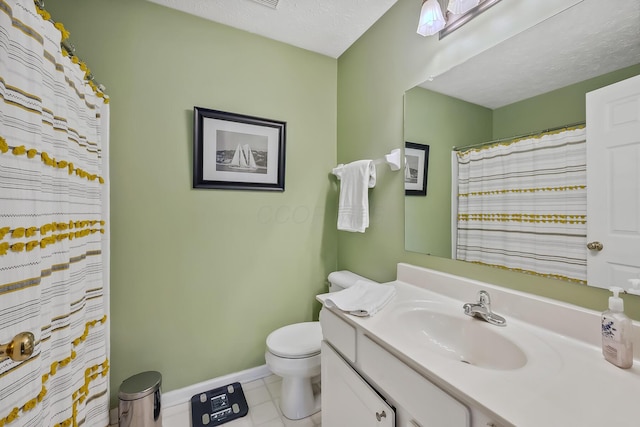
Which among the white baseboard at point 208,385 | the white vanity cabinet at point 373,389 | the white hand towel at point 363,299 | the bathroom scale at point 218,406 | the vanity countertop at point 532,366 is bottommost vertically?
the bathroom scale at point 218,406

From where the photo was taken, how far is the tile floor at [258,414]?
138 centimetres

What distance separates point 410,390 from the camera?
27.4 inches

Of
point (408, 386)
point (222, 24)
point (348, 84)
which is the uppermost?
point (222, 24)

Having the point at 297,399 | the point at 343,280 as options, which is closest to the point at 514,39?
the point at 343,280

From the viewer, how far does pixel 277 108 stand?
177 cm

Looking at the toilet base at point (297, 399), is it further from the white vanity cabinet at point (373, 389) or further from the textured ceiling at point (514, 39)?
the textured ceiling at point (514, 39)

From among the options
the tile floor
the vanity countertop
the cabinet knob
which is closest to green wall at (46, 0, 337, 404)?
the tile floor

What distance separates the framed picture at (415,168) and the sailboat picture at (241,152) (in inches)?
36.3

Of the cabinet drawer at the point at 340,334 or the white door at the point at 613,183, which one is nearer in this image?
the white door at the point at 613,183

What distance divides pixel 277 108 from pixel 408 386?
1.70m

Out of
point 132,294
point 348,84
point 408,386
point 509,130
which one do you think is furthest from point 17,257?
point 348,84

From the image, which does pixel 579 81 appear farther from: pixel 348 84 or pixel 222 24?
pixel 222 24

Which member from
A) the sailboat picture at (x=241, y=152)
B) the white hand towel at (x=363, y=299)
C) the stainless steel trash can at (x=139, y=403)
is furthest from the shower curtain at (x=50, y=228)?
the white hand towel at (x=363, y=299)

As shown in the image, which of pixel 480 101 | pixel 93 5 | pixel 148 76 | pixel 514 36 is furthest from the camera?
pixel 148 76
